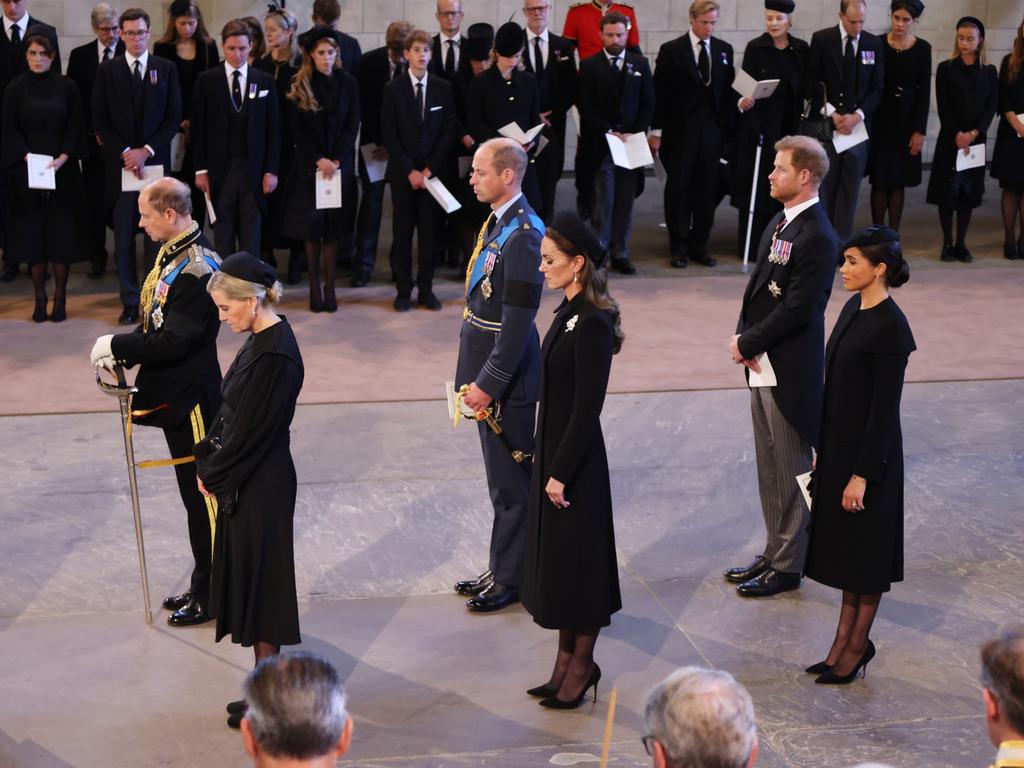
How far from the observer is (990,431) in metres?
7.81

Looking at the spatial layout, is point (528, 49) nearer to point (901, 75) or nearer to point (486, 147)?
point (901, 75)

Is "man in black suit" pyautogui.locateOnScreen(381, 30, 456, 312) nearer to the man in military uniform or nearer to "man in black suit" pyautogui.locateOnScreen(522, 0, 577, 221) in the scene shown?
"man in black suit" pyautogui.locateOnScreen(522, 0, 577, 221)

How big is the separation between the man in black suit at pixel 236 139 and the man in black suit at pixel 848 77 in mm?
4049

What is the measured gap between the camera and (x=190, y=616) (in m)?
5.61

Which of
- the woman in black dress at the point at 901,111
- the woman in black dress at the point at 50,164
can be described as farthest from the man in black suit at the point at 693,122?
the woman in black dress at the point at 50,164

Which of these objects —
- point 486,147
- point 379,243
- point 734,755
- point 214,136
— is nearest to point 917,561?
point 486,147

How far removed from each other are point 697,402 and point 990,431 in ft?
5.07

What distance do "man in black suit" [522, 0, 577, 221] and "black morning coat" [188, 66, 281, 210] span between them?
1.94m

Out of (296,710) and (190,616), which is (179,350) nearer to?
(190,616)

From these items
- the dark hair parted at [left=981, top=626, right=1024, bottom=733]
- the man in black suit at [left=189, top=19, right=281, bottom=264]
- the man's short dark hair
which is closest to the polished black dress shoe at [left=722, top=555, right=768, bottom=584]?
the dark hair parted at [left=981, top=626, right=1024, bottom=733]

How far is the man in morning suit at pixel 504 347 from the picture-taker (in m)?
5.55

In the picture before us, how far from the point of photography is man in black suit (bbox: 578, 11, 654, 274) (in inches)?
419

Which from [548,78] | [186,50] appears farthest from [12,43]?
[548,78]

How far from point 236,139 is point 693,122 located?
3482mm
